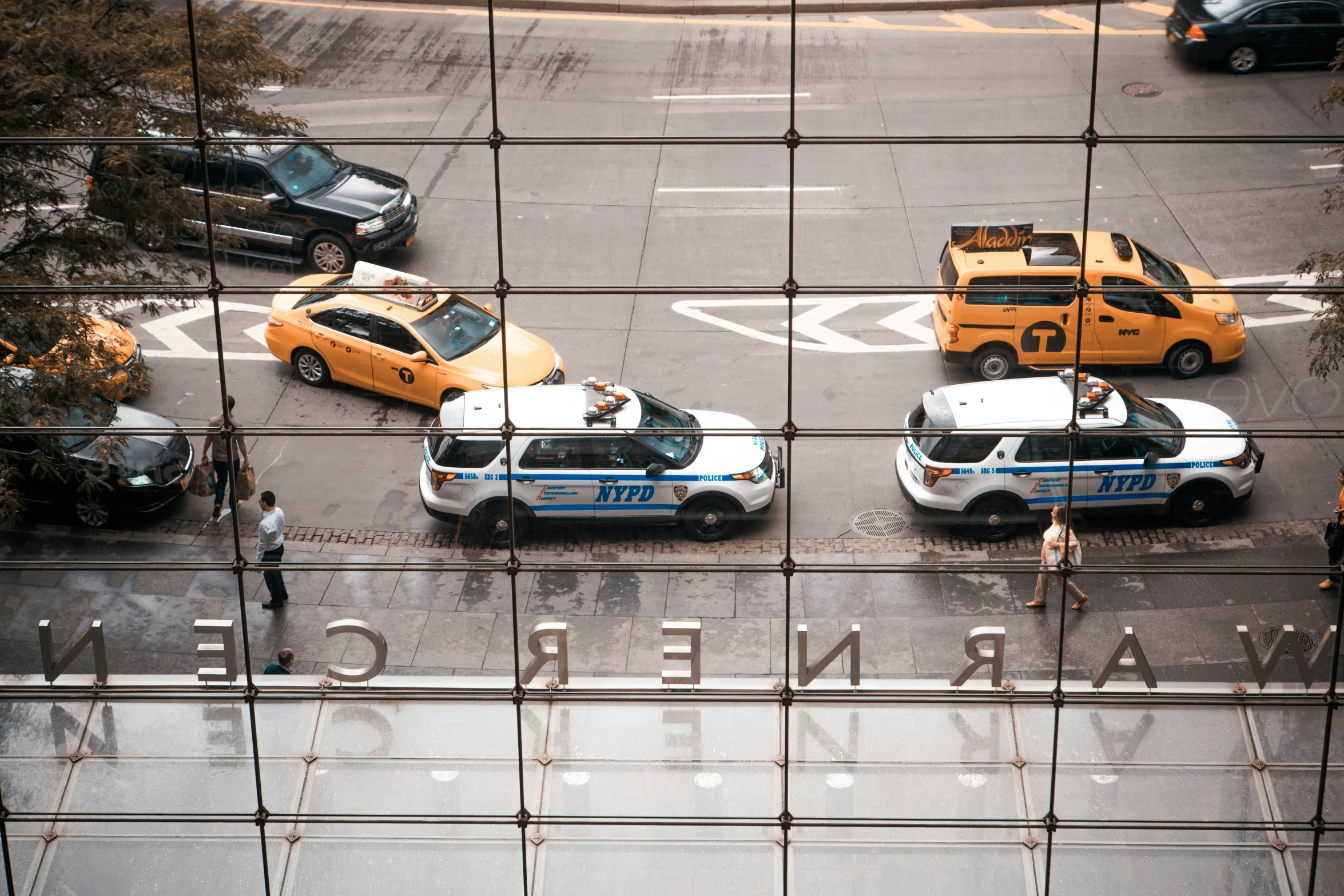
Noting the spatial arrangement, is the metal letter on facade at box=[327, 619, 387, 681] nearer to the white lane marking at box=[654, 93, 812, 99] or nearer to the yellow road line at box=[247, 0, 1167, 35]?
the white lane marking at box=[654, 93, 812, 99]

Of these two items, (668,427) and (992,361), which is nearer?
(668,427)

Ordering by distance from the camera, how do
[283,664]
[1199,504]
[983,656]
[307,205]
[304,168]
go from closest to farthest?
1. [983,656]
2. [283,664]
3. [1199,504]
4. [307,205]
5. [304,168]

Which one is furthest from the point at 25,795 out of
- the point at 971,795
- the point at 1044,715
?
the point at 1044,715

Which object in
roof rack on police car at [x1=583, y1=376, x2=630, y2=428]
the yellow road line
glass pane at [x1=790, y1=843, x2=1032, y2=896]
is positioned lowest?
roof rack on police car at [x1=583, y1=376, x2=630, y2=428]

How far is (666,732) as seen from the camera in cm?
854

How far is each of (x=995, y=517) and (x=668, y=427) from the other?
10.4ft

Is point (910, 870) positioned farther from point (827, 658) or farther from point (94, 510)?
point (94, 510)

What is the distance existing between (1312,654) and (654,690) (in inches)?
278

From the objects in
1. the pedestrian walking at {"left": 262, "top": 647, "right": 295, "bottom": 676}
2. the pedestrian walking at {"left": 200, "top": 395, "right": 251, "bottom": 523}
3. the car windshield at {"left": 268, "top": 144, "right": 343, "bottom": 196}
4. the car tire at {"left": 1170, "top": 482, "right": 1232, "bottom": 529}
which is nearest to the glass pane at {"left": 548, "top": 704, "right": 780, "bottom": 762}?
the pedestrian walking at {"left": 262, "top": 647, "right": 295, "bottom": 676}

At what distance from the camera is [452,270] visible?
13508mm

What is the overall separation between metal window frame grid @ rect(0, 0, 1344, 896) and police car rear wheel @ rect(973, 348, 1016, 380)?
5.23 m

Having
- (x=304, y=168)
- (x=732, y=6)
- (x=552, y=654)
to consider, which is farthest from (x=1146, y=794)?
(x=304, y=168)

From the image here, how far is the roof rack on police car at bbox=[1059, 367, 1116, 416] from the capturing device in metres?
12.3

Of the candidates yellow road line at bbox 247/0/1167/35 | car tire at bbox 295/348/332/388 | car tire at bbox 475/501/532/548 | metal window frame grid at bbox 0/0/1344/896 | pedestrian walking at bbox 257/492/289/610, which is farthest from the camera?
yellow road line at bbox 247/0/1167/35
